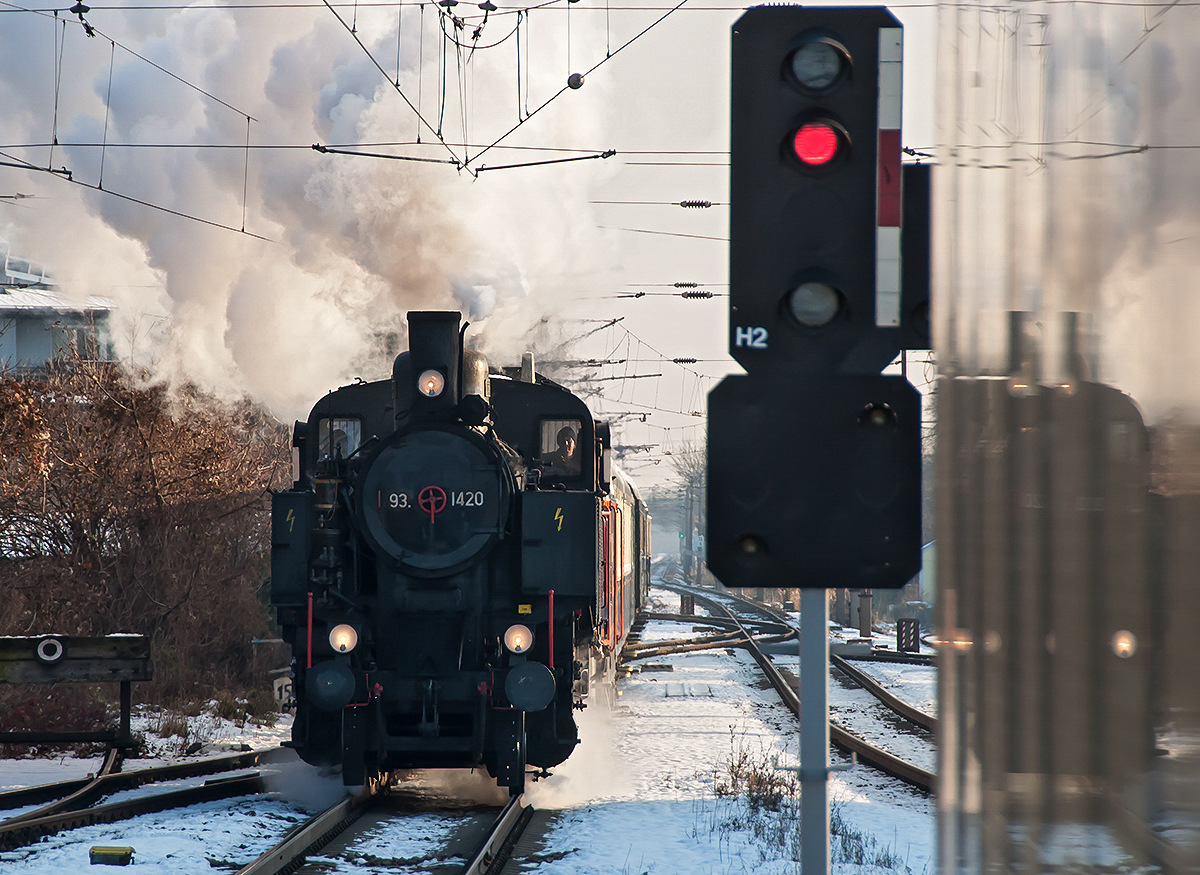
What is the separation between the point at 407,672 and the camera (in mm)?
8289

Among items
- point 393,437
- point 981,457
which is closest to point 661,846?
point 393,437

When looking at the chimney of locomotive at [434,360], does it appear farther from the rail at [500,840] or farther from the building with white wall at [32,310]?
the building with white wall at [32,310]

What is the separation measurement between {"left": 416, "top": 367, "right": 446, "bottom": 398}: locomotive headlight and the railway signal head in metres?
5.85

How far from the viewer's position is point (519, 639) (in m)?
8.21

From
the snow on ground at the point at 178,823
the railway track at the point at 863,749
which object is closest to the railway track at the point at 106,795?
the snow on ground at the point at 178,823

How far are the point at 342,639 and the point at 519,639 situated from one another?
130cm

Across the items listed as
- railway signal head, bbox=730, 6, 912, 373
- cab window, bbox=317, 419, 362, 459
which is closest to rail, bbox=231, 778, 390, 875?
cab window, bbox=317, 419, 362, 459

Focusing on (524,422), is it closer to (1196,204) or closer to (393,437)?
(393,437)

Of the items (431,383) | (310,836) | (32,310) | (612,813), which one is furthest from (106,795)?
(32,310)

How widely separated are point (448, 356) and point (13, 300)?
3028 centimetres

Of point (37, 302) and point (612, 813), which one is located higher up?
point (37, 302)

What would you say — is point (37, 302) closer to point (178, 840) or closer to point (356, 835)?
point (178, 840)

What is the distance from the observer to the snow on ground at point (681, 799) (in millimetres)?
6969

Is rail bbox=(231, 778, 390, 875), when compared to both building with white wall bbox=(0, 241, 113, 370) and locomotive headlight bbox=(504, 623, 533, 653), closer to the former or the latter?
locomotive headlight bbox=(504, 623, 533, 653)
